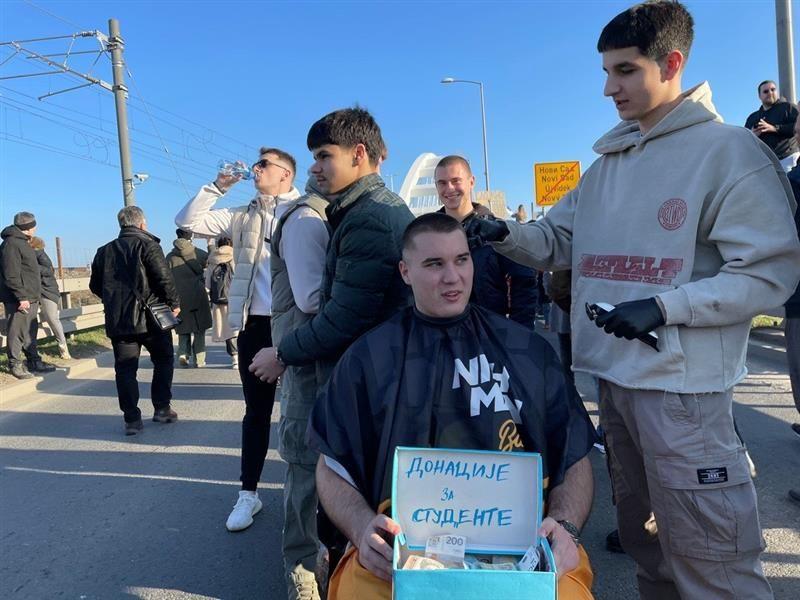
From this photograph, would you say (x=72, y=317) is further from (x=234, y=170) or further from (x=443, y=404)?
(x=443, y=404)

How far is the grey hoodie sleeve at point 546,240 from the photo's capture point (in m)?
2.22

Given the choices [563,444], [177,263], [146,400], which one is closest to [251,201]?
[563,444]

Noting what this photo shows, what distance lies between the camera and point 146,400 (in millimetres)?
7008

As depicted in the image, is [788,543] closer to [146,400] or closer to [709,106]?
[709,106]

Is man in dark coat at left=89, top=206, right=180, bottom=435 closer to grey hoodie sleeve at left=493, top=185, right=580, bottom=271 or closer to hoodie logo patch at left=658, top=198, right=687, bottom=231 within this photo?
grey hoodie sleeve at left=493, top=185, right=580, bottom=271

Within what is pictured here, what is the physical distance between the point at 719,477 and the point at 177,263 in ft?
25.6

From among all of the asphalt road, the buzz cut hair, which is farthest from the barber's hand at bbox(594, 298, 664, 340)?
the buzz cut hair

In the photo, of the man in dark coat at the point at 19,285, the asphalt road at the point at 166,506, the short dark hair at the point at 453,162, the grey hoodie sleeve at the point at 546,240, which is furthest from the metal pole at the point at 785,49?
the man in dark coat at the point at 19,285

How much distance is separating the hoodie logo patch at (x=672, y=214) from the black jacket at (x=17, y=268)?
826cm

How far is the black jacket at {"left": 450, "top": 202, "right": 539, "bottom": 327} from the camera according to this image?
3766 mm

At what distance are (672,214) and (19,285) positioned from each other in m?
8.30

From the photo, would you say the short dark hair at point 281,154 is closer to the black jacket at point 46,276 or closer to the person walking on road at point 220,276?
the person walking on road at point 220,276

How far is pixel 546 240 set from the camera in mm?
2266

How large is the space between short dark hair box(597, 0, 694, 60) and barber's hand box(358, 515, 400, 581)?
163 centimetres
